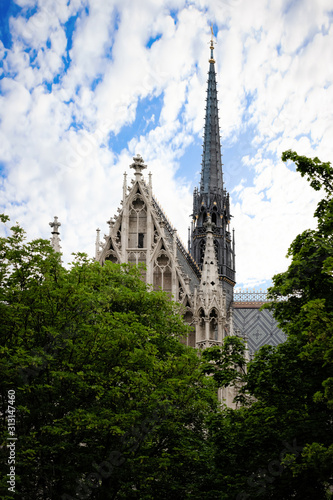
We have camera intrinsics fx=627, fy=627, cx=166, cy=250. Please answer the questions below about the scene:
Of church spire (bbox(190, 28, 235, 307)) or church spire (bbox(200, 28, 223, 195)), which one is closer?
church spire (bbox(190, 28, 235, 307))

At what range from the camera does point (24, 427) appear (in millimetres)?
17812

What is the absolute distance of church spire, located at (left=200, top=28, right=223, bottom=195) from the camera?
1975 inches

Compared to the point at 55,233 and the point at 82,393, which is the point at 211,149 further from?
the point at 82,393

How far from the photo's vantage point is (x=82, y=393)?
18594mm

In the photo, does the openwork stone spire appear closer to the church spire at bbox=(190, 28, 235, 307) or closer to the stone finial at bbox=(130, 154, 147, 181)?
the stone finial at bbox=(130, 154, 147, 181)

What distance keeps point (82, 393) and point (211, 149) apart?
3673 centimetres

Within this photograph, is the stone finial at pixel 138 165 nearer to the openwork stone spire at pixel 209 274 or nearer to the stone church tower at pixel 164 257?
the stone church tower at pixel 164 257

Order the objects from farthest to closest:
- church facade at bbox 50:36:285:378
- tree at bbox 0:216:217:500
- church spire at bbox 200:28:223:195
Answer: church spire at bbox 200:28:223:195 < church facade at bbox 50:36:285:378 < tree at bbox 0:216:217:500

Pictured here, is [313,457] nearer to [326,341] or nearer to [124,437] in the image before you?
[326,341]

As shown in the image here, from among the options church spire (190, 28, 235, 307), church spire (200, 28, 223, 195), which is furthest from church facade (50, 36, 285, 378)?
church spire (200, 28, 223, 195)

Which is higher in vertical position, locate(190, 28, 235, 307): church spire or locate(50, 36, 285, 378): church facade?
locate(190, 28, 235, 307): church spire

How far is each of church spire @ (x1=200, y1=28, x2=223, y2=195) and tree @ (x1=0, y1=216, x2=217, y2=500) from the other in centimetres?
3014

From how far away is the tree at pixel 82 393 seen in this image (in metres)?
17.2

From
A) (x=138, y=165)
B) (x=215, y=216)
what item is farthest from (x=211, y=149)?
(x=138, y=165)
